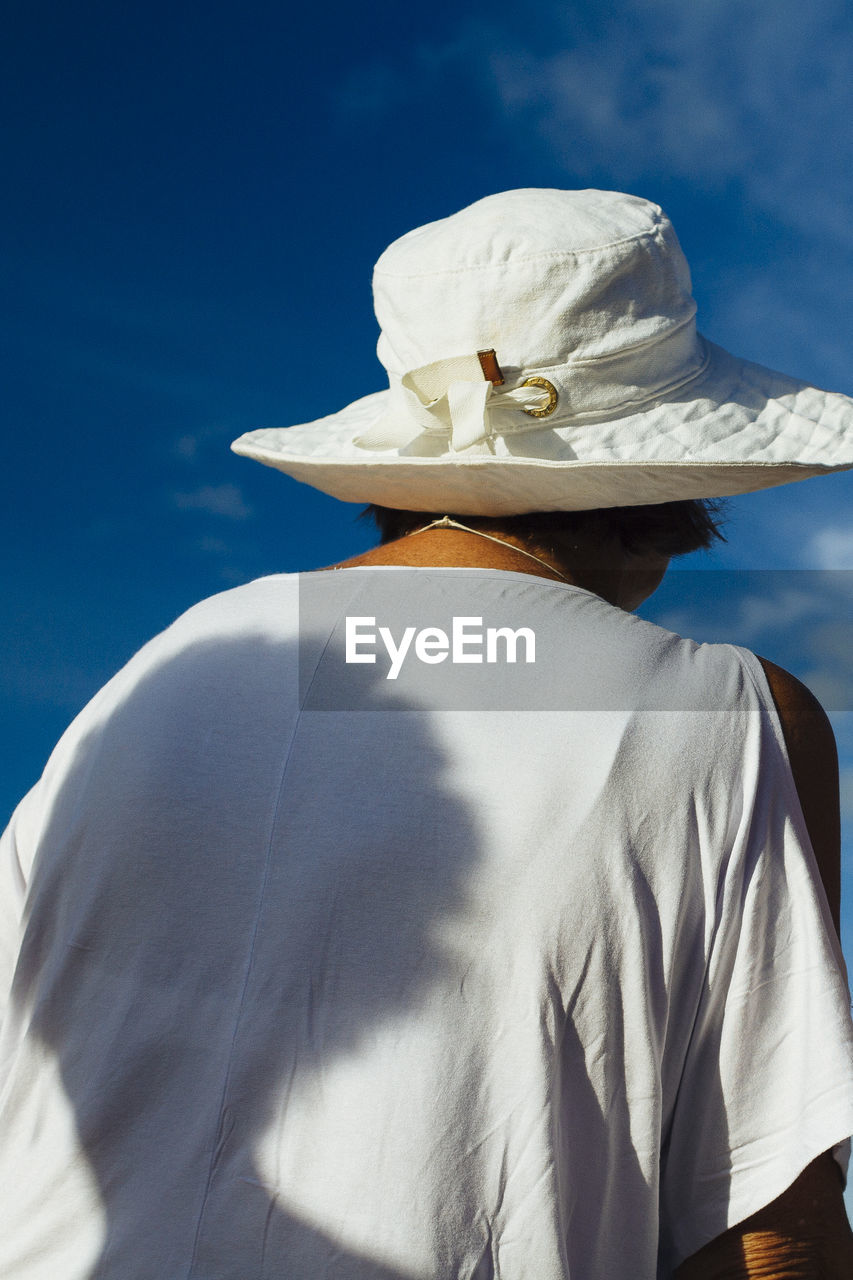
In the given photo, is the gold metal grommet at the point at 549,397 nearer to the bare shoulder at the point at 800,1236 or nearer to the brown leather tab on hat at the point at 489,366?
the brown leather tab on hat at the point at 489,366

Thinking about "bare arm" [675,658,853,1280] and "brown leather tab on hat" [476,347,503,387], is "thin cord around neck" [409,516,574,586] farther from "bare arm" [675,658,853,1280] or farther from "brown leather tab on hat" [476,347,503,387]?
"bare arm" [675,658,853,1280]

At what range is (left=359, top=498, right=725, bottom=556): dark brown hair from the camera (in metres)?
1.72

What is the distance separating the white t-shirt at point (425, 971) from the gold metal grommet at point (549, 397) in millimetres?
372

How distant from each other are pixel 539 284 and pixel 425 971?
3.18ft

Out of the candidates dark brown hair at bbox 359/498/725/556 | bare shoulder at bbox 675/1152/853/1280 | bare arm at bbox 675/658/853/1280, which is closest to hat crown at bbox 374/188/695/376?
dark brown hair at bbox 359/498/725/556

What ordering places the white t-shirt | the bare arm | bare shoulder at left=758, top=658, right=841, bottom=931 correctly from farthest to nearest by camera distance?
bare shoulder at left=758, top=658, right=841, bottom=931
the bare arm
the white t-shirt

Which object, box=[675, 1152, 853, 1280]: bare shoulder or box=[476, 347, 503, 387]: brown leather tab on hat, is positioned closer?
box=[675, 1152, 853, 1280]: bare shoulder

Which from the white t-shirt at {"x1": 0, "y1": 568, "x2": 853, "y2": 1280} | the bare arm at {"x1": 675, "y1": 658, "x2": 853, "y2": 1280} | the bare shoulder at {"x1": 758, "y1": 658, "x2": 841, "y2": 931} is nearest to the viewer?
the white t-shirt at {"x1": 0, "y1": 568, "x2": 853, "y2": 1280}

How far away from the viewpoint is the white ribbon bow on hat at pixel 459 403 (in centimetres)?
164

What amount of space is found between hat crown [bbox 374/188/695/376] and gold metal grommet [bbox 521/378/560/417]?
0.09ft

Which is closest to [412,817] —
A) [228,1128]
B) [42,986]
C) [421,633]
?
[421,633]

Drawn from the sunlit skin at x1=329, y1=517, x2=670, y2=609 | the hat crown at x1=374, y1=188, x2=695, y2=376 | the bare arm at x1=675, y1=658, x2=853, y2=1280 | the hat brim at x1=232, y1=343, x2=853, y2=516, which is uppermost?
the hat crown at x1=374, y1=188, x2=695, y2=376

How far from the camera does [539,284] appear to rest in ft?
5.43

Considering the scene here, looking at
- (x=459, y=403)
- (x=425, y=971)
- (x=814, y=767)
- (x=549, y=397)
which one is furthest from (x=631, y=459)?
(x=425, y=971)
